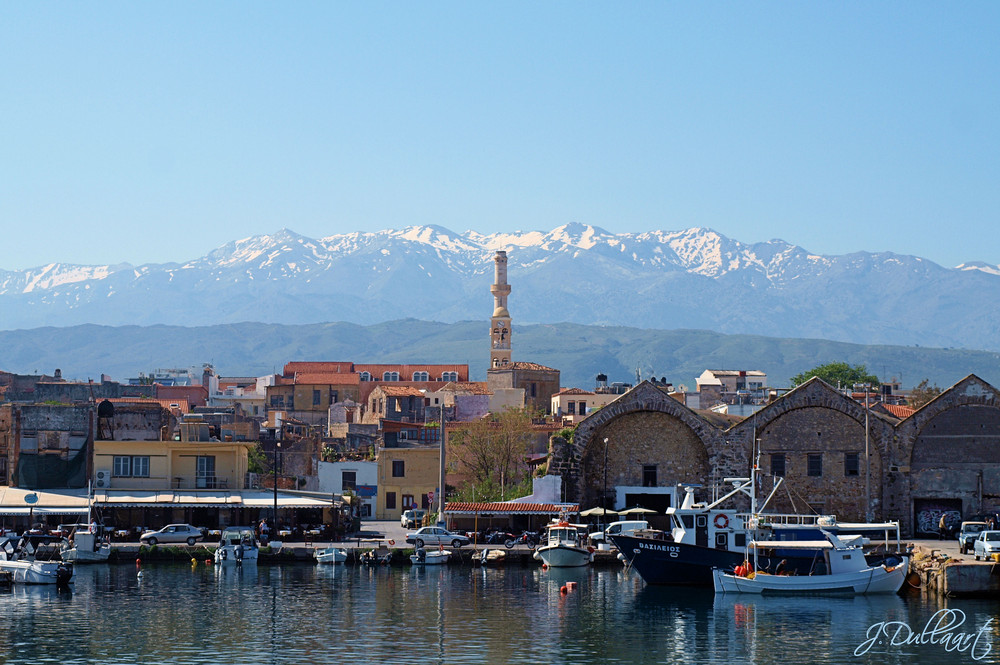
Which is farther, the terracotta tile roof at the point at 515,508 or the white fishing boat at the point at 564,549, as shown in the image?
the terracotta tile roof at the point at 515,508

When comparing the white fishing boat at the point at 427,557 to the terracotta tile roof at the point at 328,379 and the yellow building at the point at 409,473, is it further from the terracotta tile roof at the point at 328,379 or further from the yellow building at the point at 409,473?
the terracotta tile roof at the point at 328,379

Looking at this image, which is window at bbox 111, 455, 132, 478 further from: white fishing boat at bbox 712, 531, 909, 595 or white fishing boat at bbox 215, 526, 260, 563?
white fishing boat at bbox 712, 531, 909, 595

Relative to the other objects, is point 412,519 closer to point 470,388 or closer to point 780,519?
point 780,519

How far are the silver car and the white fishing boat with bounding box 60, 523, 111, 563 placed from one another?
367 cm

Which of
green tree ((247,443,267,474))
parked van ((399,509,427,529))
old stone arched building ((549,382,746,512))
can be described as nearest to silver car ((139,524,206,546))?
parked van ((399,509,427,529))

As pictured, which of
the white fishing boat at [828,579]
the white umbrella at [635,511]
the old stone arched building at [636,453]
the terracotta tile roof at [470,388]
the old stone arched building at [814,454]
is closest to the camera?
the white fishing boat at [828,579]

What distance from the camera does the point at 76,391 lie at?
122875 mm

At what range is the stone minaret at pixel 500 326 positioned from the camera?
179 meters

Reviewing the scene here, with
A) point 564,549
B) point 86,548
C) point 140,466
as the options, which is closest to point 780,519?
point 564,549

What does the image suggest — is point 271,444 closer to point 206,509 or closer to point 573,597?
point 206,509

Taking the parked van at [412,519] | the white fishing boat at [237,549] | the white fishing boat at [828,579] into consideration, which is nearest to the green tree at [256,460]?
the parked van at [412,519]

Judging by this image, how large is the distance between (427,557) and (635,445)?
16266mm

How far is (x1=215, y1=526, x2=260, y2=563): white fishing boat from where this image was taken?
7038 cm

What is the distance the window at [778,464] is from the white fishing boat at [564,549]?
12.9 metres
